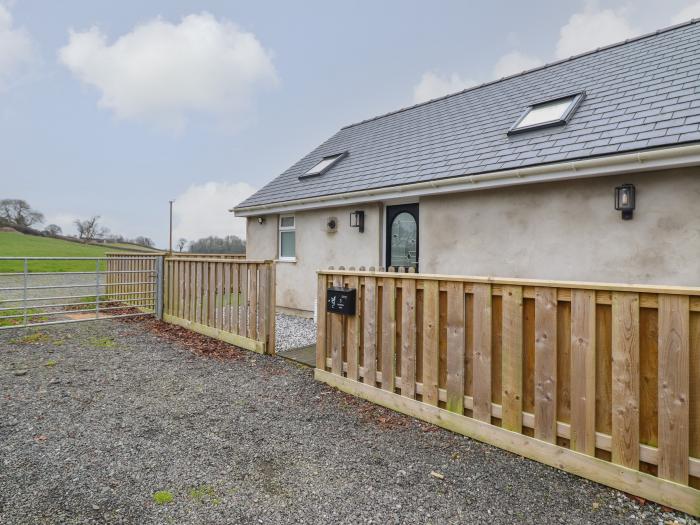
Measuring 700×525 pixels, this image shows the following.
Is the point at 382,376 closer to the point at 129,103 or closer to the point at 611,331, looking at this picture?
the point at 611,331

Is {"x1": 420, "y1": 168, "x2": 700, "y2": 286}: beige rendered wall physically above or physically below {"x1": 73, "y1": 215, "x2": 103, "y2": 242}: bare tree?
below

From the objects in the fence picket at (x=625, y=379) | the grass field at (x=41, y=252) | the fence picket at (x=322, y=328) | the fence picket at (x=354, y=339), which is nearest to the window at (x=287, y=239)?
the fence picket at (x=322, y=328)

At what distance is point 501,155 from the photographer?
6.57 meters

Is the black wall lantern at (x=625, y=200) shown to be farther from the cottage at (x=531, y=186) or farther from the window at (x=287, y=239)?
the window at (x=287, y=239)

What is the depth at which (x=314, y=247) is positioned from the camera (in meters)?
9.36

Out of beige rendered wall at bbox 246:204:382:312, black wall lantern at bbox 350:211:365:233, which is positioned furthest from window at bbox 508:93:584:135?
black wall lantern at bbox 350:211:365:233

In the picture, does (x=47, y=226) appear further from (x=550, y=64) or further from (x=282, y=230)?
(x=550, y=64)

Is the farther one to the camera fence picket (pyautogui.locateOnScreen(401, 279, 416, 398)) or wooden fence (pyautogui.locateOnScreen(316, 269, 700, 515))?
fence picket (pyautogui.locateOnScreen(401, 279, 416, 398))

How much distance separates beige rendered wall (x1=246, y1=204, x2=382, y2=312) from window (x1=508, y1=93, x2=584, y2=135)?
3.15m

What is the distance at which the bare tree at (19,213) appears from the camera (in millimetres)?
41875

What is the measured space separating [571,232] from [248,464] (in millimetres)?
5203

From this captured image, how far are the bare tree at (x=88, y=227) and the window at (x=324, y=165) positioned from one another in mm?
42177

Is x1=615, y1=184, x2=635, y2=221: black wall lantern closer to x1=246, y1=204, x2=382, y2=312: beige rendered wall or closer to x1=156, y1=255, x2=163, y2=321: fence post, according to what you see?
x1=246, y1=204, x2=382, y2=312: beige rendered wall

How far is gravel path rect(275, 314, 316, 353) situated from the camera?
6.55 meters
